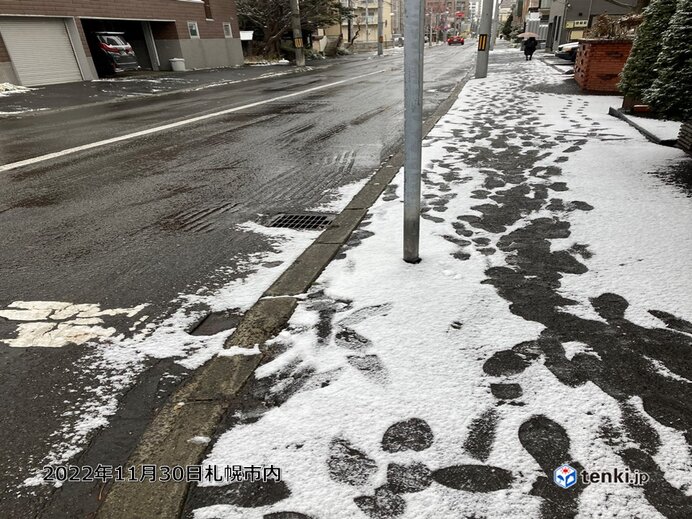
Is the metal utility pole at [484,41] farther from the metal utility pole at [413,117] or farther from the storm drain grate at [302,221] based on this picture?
the metal utility pole at [413,117]

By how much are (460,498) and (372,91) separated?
41.9 feet

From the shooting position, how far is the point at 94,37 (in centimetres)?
1920

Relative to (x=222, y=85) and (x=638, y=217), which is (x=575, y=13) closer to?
(x=222, y=85)

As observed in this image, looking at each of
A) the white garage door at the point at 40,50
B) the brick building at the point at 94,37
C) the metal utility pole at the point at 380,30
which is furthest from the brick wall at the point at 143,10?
the metal utility pole at the point at 380,30

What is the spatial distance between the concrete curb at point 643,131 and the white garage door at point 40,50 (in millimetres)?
18288

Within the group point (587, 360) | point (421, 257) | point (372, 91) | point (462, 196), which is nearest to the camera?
point (587, 360)

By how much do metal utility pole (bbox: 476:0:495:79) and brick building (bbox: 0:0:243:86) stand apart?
15360mm

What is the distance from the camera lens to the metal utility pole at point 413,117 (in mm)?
2010

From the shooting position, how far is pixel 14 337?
6.89ft

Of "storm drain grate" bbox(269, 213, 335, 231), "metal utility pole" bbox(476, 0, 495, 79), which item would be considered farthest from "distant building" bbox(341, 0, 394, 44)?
"storm drain grate" bbox(269, 213, 335, 231)

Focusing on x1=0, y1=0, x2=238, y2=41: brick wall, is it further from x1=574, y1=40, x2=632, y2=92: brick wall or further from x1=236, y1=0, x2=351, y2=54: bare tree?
x1=574, y1=40, x2=632, y2=92: brick wall

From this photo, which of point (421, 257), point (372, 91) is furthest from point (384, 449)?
point (372, 91)

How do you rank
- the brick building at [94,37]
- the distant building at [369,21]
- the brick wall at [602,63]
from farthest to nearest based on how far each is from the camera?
the distant building at [369,21], the brick building at [94,37], the brick wall at [602,63]

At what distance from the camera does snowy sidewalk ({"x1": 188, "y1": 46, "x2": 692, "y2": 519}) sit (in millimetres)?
1280
